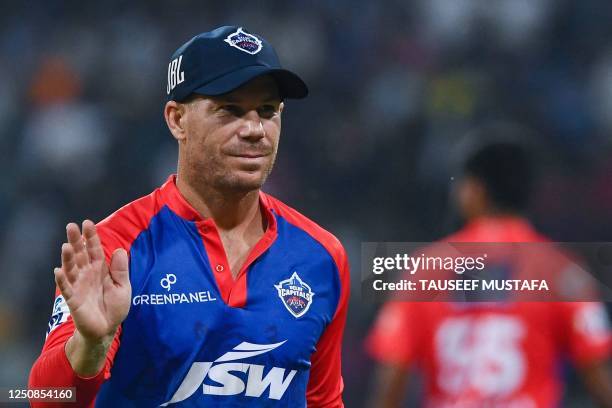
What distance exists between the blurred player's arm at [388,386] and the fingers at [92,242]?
121cm

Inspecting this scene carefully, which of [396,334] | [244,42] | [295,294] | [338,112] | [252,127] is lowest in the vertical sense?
[295,294]

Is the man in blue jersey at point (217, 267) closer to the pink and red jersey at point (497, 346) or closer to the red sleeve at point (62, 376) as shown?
the red sleeve at point (62, 376)

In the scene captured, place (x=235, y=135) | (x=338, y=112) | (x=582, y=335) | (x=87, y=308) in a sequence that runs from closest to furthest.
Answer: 1. (x=87, y=308)
2. (x=235, y=135)
3. (x=582, y=335)
4. (x=338, y=112)

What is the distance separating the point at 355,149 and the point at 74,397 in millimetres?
1583

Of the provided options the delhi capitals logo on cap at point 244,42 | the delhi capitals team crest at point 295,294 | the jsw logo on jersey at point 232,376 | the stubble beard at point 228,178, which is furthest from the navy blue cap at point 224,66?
the jsw logo on jersey at point 232,376

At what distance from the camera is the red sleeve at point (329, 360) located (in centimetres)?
180

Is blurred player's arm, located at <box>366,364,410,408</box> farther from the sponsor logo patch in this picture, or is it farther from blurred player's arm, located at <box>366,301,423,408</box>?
the sponsor logo patch

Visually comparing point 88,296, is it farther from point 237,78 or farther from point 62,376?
point 237,78

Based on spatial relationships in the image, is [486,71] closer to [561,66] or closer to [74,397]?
[561,66]

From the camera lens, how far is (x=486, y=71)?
9.59 feet

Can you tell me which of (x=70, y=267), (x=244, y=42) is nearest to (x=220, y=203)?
(x=244, y=42)

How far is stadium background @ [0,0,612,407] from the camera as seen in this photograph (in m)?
2.72

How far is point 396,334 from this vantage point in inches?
97.7

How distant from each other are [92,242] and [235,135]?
0.36m
